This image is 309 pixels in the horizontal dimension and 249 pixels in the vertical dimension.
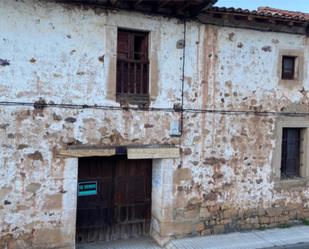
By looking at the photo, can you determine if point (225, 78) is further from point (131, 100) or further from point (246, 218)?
point (246, 218)

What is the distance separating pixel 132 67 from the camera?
7359 millimetres

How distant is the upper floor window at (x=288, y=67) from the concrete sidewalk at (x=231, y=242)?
11.8 ft

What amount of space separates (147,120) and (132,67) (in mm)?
1102

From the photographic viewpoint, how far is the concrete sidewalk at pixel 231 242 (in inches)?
290

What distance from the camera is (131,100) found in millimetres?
7230

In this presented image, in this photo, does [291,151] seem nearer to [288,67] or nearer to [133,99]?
[288,67]

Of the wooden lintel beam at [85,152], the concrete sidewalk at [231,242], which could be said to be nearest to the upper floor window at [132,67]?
the wooden lintel beam at [85,152]

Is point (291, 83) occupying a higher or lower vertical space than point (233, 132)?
higher

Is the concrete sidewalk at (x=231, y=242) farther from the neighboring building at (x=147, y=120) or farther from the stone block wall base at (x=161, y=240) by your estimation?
the neighboring building at (x=147, y=120)

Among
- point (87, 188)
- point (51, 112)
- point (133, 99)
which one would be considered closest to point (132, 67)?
point (133, 99)

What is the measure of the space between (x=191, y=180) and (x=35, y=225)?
A: 3.19m

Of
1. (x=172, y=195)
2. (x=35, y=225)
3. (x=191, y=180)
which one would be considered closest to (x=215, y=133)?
(x=191, y=180)

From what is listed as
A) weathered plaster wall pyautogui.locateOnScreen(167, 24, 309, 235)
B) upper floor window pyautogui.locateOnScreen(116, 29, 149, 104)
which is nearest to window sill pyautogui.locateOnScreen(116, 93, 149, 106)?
upper floor window pyautogui.locateOnScreen(116, 29, 149, 104)

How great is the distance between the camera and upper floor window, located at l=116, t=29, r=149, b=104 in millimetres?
7223
